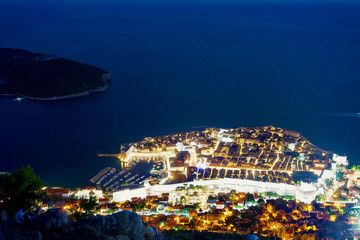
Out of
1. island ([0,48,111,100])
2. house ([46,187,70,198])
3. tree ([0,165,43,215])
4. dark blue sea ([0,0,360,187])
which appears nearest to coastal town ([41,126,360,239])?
house ([46,187,70,198])

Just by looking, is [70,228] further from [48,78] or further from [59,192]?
[48,78]

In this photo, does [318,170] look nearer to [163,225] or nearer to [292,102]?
[163,225]

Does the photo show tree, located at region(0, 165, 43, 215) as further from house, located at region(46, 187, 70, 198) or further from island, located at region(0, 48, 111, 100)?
island, located at region(0, 48, 111, 100)

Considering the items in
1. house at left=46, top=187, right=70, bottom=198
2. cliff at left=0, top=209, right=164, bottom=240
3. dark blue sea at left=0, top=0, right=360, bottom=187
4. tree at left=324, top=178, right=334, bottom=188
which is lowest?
house at left=46, top=187, right=70, bottom=198

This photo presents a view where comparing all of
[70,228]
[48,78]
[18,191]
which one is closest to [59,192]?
[18,191]

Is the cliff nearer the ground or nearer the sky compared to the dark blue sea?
nearer the ground

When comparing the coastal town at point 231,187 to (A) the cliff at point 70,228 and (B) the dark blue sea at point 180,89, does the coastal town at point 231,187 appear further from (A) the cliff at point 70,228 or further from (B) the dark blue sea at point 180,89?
(A) the cliff at point 70,228
